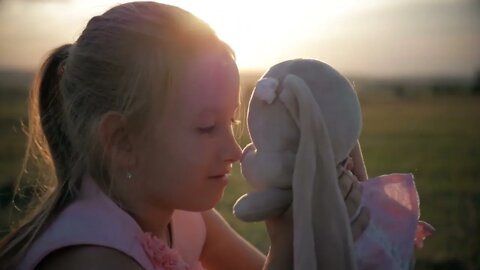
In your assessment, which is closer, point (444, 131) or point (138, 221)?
point (138, 221)

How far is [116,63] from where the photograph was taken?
160cm

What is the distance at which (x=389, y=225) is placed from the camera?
1.47 metres

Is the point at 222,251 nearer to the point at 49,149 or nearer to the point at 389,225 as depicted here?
the point at 49,149

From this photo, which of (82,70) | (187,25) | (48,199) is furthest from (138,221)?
(187,25)

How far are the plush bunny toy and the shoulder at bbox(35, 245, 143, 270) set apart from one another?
1.03ft

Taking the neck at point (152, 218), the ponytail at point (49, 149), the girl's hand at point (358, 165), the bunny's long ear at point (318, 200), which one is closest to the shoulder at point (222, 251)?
the neck at point (152, 218)

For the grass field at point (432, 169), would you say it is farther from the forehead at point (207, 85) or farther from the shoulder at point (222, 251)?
the forehead at point (207, 85)

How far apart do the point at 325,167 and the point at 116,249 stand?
21.6 inches

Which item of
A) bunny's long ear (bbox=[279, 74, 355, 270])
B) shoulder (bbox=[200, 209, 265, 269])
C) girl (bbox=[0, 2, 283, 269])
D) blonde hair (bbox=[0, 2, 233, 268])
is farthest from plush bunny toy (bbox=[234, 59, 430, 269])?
shoulder (bbox=[200, 209, 265, 269])

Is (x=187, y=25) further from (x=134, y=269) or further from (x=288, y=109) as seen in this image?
(x=134, y=269)

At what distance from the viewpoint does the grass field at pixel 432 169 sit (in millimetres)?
3259

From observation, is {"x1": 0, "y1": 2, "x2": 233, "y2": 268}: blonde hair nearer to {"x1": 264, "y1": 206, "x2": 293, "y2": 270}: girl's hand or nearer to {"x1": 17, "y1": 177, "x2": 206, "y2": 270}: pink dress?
{"x1": 17, "y1": 177, "x2": 206, "y2": 270}: pink dress

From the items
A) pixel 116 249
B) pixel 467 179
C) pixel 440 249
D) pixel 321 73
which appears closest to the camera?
pixel 321 73

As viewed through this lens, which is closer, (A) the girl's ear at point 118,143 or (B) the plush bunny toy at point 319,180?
(B) the plush bunny toy at point 319,180
